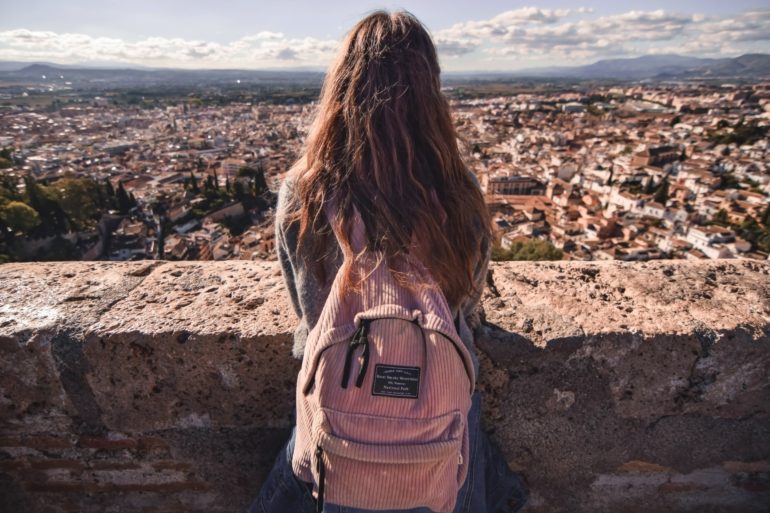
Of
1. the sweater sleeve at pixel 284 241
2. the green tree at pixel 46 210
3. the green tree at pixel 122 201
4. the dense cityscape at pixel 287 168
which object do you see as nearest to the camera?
the sweater sleeve at pixel 284 241

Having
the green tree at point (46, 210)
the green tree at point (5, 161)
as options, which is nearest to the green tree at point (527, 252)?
the green tree at point (46, 210)

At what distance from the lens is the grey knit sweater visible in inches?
43.9

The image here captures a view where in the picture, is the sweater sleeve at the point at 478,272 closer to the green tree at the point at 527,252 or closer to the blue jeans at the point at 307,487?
the blue jeans at the point at 307,487

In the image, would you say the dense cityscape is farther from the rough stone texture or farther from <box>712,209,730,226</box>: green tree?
the rough stone texture

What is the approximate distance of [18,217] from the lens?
1527cm

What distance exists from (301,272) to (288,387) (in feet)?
1.55

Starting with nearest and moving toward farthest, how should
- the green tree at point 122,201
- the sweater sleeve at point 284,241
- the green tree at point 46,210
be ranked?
the sweater sleeve at point 284,241 < the green tree at point 46,210 < the green tree at point 122,201

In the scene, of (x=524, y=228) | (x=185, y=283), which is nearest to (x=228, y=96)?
(x=524, y=228)

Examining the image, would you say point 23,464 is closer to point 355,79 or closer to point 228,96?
point 355,79

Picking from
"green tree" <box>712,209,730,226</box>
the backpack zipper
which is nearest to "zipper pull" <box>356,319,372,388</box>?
the backpack zipper

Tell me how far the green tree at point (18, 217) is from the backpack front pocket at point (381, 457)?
61.9ft

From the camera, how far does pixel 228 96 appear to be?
9162 cm

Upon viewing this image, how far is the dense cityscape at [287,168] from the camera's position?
17062 mm

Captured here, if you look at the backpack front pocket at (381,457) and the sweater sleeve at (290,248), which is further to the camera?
the sweater sleeve at (290,248)
